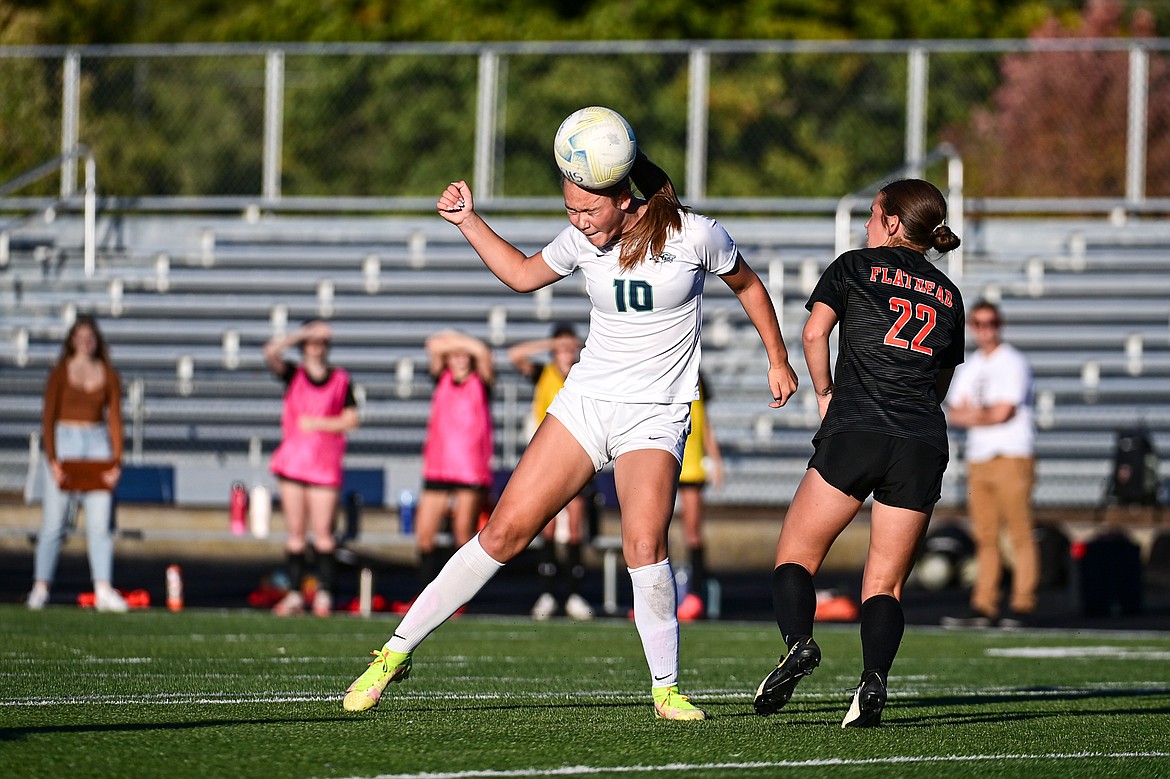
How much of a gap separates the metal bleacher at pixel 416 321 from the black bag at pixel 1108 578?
15.8 feet

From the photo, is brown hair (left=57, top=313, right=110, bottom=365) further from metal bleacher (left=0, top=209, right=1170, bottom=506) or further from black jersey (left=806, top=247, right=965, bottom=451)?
black jersey (left=806, top=247, right=965, bottom=451)

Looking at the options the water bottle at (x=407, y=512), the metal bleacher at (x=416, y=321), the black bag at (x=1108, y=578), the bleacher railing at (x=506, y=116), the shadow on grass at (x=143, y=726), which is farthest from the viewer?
the bleacher railing at (x=506, y=116)

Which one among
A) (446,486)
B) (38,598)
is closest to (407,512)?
(446,486)

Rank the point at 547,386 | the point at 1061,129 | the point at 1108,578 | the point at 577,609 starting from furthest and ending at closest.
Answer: the point at 1061,129 → the point at 547,386 → the point at 1108,578 → the point at 577,609

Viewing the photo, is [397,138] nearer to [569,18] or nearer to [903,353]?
[569,18]

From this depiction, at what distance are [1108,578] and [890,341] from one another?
8173mm

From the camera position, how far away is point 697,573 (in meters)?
13.2

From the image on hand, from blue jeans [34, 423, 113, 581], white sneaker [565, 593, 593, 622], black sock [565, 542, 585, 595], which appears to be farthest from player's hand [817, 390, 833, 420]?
blue jeans [34, 423, 113, 581]

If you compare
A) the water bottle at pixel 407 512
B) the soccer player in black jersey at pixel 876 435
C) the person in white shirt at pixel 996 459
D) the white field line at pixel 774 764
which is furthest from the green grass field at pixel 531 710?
the water bottle at pixel 407 512

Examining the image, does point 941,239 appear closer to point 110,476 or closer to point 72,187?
point 110,476

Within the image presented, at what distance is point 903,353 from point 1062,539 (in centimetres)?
1034

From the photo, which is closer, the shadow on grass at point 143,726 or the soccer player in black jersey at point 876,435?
the shadow on grass at point 143,726

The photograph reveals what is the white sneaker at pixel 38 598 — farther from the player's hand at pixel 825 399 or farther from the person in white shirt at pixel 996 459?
the player's hand at pixel 825 399

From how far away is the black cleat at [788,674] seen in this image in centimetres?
588
